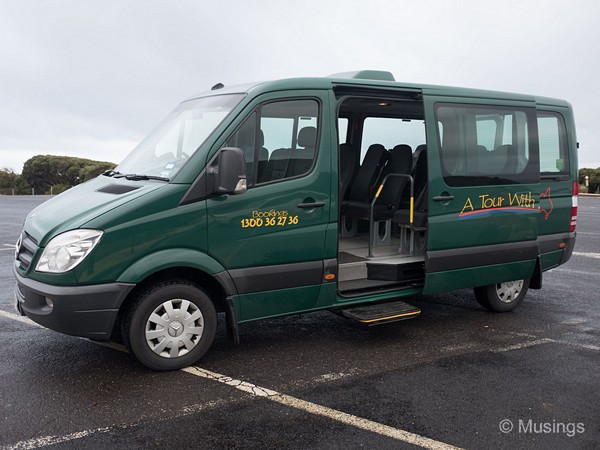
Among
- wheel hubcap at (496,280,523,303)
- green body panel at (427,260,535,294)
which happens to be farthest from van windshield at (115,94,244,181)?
wheel hubcap at (496,280,523,303)

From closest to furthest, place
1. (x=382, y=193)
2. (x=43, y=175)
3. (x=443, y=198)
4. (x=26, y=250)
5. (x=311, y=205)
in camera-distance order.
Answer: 1. (x=26, y=250)
2. (x=311, y=205)
3. (x=443, y=198)
4. (x=382, y=193)
5. (x=43, y=175)

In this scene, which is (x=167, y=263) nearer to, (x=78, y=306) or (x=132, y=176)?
(x=78, y=306)

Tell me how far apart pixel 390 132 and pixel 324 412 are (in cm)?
A: 433

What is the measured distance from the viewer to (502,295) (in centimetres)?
647

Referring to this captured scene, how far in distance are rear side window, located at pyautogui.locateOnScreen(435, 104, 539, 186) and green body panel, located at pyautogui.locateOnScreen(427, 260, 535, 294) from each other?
0.91 meters

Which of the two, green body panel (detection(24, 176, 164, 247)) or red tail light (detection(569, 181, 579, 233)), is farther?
red tail light (detection(569, 181, 579, 233))

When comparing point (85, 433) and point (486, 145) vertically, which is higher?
point (486, 145)

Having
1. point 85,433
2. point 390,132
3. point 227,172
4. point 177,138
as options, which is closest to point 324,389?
point 85,433

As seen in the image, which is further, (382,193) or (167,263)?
(382,193)

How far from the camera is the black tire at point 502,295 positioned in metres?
6.41

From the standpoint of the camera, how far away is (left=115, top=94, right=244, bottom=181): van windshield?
4691 millimetres

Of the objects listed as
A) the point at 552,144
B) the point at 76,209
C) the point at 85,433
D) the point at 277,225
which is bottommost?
the point at 85,433

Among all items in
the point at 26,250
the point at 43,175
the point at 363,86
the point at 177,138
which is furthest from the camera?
the point at 43,175

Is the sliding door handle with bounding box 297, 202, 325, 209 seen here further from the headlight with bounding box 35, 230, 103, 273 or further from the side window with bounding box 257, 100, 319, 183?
the headlight with bounding box 35, 230, 103, 273
